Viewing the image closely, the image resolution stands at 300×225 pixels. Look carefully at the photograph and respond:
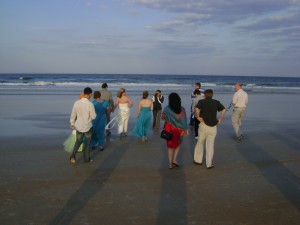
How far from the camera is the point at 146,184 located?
651cm

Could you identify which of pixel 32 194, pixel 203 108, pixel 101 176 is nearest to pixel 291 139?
pixel 203 108

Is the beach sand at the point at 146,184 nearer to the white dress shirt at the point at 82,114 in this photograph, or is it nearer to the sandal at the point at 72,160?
the sandal at the point at 72,160

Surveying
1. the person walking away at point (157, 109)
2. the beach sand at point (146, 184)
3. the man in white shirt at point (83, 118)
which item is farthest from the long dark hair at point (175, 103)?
the person walking away at point (157, 109)

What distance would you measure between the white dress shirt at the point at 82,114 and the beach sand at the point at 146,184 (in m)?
0.87

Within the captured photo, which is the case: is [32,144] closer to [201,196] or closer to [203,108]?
[203,108]

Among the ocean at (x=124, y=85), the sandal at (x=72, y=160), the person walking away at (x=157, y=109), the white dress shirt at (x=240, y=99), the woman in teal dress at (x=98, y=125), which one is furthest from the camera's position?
the ocean at (x=124, y=85)

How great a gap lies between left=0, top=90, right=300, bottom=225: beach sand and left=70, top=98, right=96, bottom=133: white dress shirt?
0.87 meters

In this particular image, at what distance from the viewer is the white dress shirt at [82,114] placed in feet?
25.4

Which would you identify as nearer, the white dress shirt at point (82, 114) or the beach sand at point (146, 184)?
the beach sand at point (146, 184)

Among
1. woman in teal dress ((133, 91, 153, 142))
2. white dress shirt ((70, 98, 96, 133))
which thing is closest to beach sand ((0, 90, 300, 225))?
woman in teal dress ((133, 91, 153, 142))

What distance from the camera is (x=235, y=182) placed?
6742mm

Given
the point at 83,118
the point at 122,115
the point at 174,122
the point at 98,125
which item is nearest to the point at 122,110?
the point at 122,115

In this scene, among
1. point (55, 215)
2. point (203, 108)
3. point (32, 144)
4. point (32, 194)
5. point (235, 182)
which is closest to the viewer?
point (55, 215)

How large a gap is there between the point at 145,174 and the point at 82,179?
128cm
